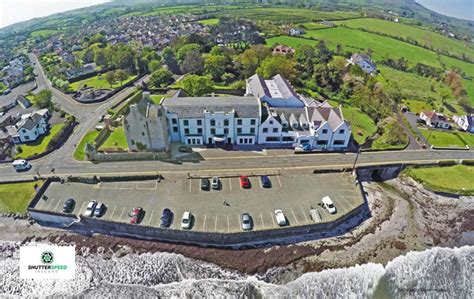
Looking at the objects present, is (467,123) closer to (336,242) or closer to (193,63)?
(336,242)

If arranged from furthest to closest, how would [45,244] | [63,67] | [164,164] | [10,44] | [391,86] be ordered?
[10,44] < [63,67] < [391,86] < [164,164] < [45,244]

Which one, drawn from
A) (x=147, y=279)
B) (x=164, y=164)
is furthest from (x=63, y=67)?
(x=147, y=279)

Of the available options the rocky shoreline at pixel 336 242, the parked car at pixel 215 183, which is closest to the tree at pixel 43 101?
the rocky shoreline at pixel 336 242

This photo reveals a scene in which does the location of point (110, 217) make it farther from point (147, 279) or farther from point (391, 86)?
point (391, 86)

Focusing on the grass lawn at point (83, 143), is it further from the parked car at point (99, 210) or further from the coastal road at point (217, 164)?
the parked car at point (99, 210)

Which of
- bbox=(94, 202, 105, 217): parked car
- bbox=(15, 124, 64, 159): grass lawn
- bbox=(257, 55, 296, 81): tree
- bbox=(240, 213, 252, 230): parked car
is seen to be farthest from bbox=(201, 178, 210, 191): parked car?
bbox=(257, 55, 296, 81): tree
